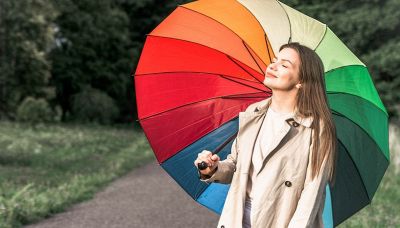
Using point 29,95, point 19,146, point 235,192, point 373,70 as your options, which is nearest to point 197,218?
point 235,192

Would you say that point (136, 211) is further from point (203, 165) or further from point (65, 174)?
point (203, 165)

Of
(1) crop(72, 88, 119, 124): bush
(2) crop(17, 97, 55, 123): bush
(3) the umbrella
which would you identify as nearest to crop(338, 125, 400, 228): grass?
(3) the umbrella

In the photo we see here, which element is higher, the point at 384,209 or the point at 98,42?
the point at 98,42

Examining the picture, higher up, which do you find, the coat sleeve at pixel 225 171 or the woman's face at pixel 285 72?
the woman's face at pixel 285 72

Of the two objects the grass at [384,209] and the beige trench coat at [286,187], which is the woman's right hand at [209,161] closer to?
the beige trench coat at [286,187]

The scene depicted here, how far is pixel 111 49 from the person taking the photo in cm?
4191

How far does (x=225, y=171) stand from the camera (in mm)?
3475

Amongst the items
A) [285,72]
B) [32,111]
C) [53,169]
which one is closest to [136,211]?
[53,169]

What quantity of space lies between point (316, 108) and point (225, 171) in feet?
1.87

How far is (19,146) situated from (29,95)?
58.0ft

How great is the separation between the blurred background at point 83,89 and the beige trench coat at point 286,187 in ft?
15.2

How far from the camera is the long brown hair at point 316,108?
3.26 meters

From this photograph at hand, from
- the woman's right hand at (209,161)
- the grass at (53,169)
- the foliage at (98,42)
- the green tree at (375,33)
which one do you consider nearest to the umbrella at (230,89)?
the woman's right hand at (209,161)

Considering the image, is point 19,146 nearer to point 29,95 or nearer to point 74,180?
point 74,180
